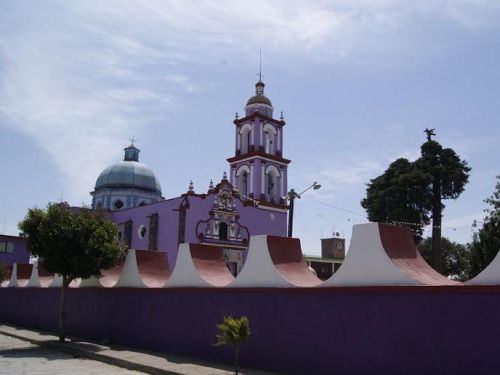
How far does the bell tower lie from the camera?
41.4 meters

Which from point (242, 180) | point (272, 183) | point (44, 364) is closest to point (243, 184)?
point (242, 180)

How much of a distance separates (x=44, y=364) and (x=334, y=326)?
642 centimetres

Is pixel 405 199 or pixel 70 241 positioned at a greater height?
pixel 405 199

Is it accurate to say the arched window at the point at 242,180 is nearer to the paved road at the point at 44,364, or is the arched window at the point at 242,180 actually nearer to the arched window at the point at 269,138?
the arched window at the point at 269,138

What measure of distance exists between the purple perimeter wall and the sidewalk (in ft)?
1.56

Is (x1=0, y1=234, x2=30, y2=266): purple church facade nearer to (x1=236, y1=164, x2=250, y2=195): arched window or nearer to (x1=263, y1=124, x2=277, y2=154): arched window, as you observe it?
(x1=236, y1=164, x2=250, y2=195): arched window

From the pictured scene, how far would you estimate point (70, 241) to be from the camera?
15062mm

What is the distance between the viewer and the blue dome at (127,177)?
47406 mm

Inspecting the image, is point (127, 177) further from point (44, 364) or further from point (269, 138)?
point (44, 364)

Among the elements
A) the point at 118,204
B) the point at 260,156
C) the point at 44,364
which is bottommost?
the point at 44,364

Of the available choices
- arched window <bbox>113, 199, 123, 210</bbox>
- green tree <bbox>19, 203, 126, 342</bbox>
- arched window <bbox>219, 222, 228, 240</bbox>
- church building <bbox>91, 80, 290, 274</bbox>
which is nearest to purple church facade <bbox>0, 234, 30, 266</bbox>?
church building <bbox>91, 80, 290, 274</bbox>

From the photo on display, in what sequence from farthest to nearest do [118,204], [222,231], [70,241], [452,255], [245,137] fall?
[452,255], [118,204], [245,137], [222,231], [70,241]

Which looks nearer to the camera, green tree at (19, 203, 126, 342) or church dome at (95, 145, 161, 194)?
green tree at (19, 203, 126, 342)

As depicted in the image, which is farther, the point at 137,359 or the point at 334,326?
the point at 137,359
